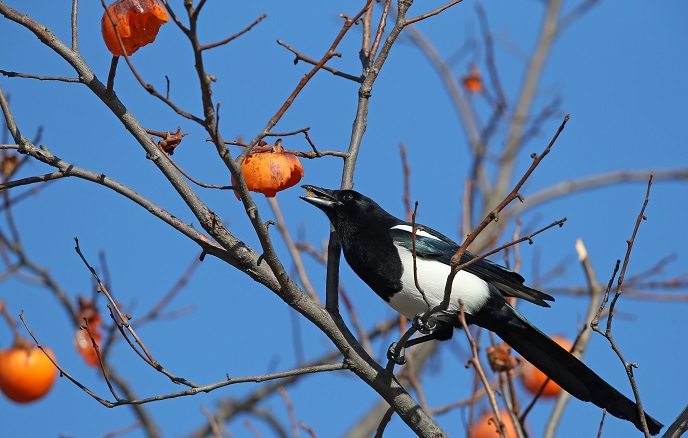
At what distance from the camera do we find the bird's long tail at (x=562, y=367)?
140 inches

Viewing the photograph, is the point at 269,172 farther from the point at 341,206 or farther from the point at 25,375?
the point at 25,375

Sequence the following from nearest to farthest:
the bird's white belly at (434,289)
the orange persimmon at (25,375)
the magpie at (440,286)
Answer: the magpie at (440,286)
the bird's white belly at (434,289)
the orange persimmon at (25,375)

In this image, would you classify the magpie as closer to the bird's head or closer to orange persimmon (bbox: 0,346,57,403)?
the bird's head

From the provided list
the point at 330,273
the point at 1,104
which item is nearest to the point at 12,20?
the point at 1,104

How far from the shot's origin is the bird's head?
4.14 metres

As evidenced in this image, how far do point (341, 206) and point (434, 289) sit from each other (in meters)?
0.62

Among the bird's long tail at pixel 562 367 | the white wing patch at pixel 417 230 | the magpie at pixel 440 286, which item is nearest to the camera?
the bird's long tail at pixel 562 367

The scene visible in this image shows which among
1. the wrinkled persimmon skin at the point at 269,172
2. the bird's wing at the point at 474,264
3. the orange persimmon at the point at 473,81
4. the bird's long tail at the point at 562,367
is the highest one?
the orange persimmon at the point at 473,81

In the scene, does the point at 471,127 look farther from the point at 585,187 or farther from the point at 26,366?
the point at 26,366

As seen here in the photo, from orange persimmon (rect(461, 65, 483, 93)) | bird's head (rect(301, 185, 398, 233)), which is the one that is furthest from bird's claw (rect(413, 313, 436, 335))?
orange persimmon (rect(461, 65, 483, 93))

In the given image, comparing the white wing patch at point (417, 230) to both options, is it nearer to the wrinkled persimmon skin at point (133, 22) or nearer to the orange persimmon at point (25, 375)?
the wrinkled persimmon skin at point (133, 22)

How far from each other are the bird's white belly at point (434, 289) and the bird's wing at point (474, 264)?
0.04 metres

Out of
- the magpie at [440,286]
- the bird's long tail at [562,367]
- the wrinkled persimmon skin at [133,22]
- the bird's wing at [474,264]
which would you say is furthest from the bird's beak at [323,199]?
the wrinkled persimmon skin at [133,22]

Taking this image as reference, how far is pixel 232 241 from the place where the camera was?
2.88 metres
